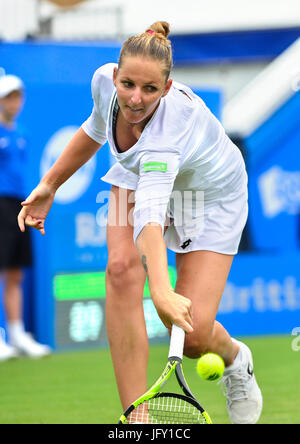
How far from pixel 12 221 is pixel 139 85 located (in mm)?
4493

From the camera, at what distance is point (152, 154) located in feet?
12.2

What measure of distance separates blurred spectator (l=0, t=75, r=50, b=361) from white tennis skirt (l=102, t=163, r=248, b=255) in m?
3.69

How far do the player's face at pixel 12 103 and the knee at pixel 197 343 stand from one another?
4.08 metres

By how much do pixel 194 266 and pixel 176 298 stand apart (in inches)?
36.8

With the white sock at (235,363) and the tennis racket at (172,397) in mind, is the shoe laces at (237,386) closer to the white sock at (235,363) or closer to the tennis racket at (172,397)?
the white sock at (235,363)

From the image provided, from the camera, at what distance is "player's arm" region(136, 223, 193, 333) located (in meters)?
3.35

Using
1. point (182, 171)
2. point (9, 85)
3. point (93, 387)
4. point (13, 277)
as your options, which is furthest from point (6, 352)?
point (182, 171)

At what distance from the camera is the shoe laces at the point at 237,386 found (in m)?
4.56

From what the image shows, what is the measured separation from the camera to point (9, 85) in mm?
7863

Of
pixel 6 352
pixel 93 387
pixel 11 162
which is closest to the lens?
pixel 93 387

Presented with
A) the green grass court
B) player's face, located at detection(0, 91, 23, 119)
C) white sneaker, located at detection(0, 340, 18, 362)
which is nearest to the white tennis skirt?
the green grass court

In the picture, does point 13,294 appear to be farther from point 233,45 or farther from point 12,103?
point 233,45

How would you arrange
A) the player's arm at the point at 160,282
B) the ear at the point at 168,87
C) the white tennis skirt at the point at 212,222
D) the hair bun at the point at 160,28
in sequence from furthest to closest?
the white tennis skirt at the point at 212,222
the hair bun at the point at 160,28
the ear at the point at 168,87
the player's arm at the point at 160,282

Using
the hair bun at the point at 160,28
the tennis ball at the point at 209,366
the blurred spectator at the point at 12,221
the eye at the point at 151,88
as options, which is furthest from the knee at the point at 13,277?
the eye at the point at 151,88
